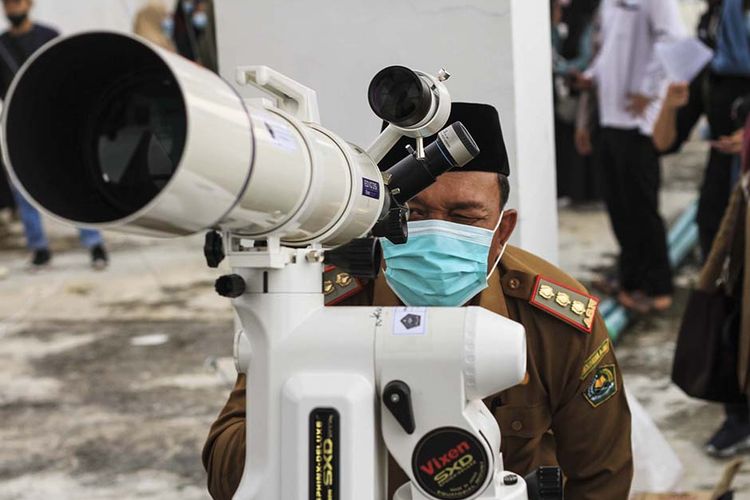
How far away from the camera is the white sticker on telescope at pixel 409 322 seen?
1.49 m

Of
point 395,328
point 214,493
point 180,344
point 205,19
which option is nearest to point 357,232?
point 395,328

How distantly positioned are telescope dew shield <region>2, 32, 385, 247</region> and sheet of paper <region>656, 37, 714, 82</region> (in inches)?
173

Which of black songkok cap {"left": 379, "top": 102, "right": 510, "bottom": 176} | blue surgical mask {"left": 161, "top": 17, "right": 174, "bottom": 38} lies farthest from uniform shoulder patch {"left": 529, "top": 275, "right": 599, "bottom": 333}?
blue surgical mask {"left": 161, "top": 17, "right": 174, "bottom": 38}

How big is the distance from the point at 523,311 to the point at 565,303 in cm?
8

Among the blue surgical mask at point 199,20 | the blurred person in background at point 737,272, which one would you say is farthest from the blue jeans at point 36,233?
the blurred person in background at point 737,272

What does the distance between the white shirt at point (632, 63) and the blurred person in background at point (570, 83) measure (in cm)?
127

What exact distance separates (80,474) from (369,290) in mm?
2675

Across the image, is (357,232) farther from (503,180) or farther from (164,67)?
(503,180)

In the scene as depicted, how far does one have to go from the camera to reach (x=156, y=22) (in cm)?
961

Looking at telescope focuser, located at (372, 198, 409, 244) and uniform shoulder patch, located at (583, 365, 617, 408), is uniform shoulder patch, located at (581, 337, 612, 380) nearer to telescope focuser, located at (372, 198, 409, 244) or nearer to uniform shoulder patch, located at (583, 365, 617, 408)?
uniform shoulder patch, located at (583, 365, 617, 408)

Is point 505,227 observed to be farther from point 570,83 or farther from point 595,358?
point 570,83

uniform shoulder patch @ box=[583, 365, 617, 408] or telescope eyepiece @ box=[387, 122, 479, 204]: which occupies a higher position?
telescope eyepiece @ box=[387, 122, 479, 204]

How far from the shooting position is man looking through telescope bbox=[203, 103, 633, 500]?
6.80 ft

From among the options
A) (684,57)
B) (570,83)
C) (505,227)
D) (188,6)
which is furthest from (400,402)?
(188,6)
